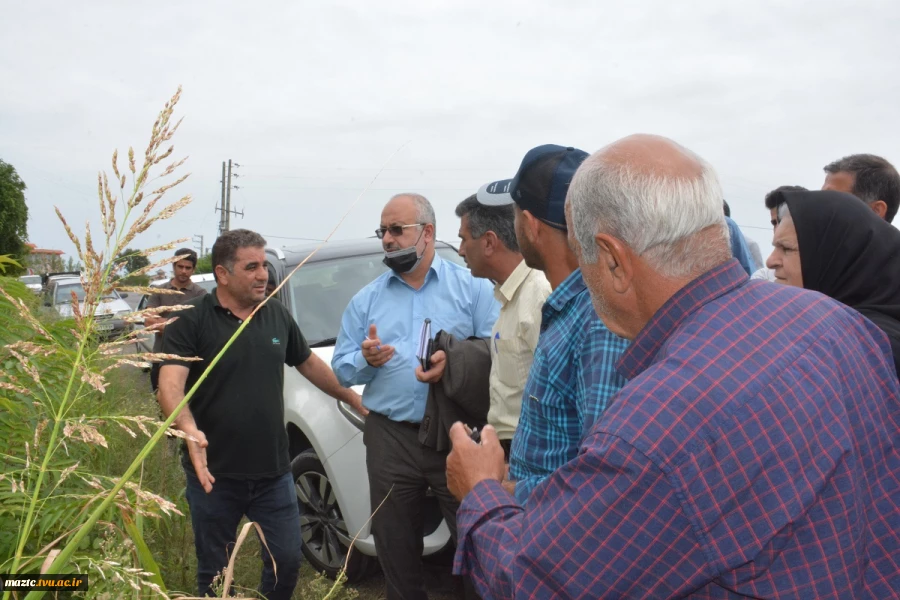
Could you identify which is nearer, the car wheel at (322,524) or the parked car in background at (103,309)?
the parked car in background at (103,309)

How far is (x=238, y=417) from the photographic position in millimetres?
4102

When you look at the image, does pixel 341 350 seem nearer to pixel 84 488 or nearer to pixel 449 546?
pixel 449 546

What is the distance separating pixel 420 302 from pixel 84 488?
255 centimetres

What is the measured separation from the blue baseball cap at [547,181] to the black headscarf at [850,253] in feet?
2.54

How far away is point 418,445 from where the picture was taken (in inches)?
160

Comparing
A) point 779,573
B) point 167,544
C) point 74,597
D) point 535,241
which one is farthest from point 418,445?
point 779,573

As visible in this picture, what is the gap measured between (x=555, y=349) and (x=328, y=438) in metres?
2.77

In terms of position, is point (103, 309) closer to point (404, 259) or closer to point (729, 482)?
point (729, 482)

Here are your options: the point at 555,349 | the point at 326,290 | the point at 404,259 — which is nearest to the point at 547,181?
the point at 555,349

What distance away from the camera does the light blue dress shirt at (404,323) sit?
414 centimetres

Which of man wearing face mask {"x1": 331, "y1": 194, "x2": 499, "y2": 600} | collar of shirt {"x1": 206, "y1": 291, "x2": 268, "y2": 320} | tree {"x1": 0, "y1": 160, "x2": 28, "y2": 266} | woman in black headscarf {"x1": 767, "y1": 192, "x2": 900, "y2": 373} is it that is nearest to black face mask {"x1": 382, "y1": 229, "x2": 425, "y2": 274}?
man wearing face mask {"x1": 331, "y1": 194, "x2": 499, "y2": 600}

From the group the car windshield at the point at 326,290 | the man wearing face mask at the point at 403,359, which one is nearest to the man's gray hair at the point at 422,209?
the man wearing face mask at the point at 403,359

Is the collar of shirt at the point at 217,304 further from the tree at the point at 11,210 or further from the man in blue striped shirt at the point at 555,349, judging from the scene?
the tree at the point at 11,210

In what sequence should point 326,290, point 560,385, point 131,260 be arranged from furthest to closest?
point 326,290 < point 560,385 < point 131,260
